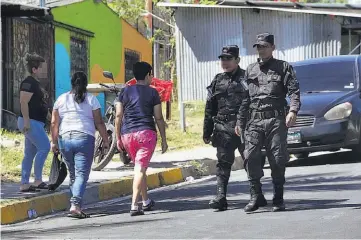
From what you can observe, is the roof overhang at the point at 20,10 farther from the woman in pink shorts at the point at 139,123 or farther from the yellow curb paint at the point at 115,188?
the woman in pink shorts at the point at 139,123

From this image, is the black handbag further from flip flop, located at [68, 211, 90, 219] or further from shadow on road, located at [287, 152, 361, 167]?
shadow on road, located at [287, 152, 361, 167]

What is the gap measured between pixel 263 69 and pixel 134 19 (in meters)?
19.5

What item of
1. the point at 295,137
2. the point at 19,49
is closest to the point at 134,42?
the point at 19,49

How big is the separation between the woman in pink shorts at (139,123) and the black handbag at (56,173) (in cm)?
108

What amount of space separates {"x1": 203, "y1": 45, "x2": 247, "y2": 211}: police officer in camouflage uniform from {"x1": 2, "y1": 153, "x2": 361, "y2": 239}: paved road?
356 millimetres

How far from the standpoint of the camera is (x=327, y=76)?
1252 centimetres

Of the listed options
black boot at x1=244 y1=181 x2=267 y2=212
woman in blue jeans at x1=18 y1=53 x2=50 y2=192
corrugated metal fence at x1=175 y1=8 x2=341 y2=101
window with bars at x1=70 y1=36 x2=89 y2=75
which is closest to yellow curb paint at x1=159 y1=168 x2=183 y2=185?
woman in blue jeans at x1=18 y1=53 x2=50 y2=192

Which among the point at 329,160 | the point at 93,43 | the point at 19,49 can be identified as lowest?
the point at 329,160

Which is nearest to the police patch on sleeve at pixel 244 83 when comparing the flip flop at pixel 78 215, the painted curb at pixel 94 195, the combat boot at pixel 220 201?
the combat boot at pixel 220 201

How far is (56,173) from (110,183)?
1.11 meters

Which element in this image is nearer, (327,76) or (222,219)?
(222,219)

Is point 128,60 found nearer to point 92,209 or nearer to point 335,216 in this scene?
point 92,209

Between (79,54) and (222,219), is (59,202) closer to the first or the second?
(222,219)

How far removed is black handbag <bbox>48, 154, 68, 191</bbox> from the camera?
8.72 metres
